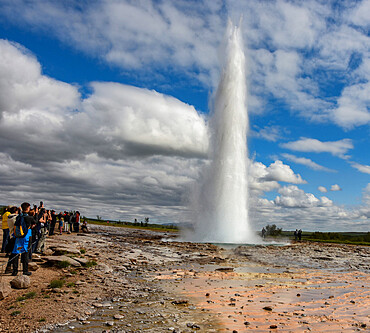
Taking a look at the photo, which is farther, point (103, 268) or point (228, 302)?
point (103, 268)

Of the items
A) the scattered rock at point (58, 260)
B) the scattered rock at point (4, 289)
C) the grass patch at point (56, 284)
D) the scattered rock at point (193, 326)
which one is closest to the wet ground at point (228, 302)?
the scattered rock at point (193, 326)

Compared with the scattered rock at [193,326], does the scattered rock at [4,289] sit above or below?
above

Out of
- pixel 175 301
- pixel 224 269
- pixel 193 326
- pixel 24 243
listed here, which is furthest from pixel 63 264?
pixel 224 269

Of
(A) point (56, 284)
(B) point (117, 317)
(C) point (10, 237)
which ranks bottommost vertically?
(B) point (117, 317)

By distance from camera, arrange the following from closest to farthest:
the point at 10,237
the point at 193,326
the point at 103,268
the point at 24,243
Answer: the point at 193,326
the point at 24,243
the point at 10,237
the point at 103,268

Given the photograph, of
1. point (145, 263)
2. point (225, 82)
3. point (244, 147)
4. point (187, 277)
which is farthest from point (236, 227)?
point (187, 277)

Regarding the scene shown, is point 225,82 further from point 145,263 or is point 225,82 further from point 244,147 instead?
point 145,263

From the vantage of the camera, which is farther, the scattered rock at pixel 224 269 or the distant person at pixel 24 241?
the scattered rock at pixel 224 269

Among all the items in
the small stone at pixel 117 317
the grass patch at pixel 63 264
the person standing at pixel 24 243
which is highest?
the person standing at pixel 24 243

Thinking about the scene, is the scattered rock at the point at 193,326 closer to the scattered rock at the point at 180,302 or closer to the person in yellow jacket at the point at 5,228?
the scattered rock at the point at 180,302

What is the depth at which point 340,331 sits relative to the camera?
8.27 metres

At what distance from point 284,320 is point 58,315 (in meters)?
6.28

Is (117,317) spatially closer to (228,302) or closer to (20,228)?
(228,302)

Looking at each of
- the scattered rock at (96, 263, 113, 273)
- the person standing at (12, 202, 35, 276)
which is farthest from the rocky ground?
the person standing at (12, 202, 35, 276)
